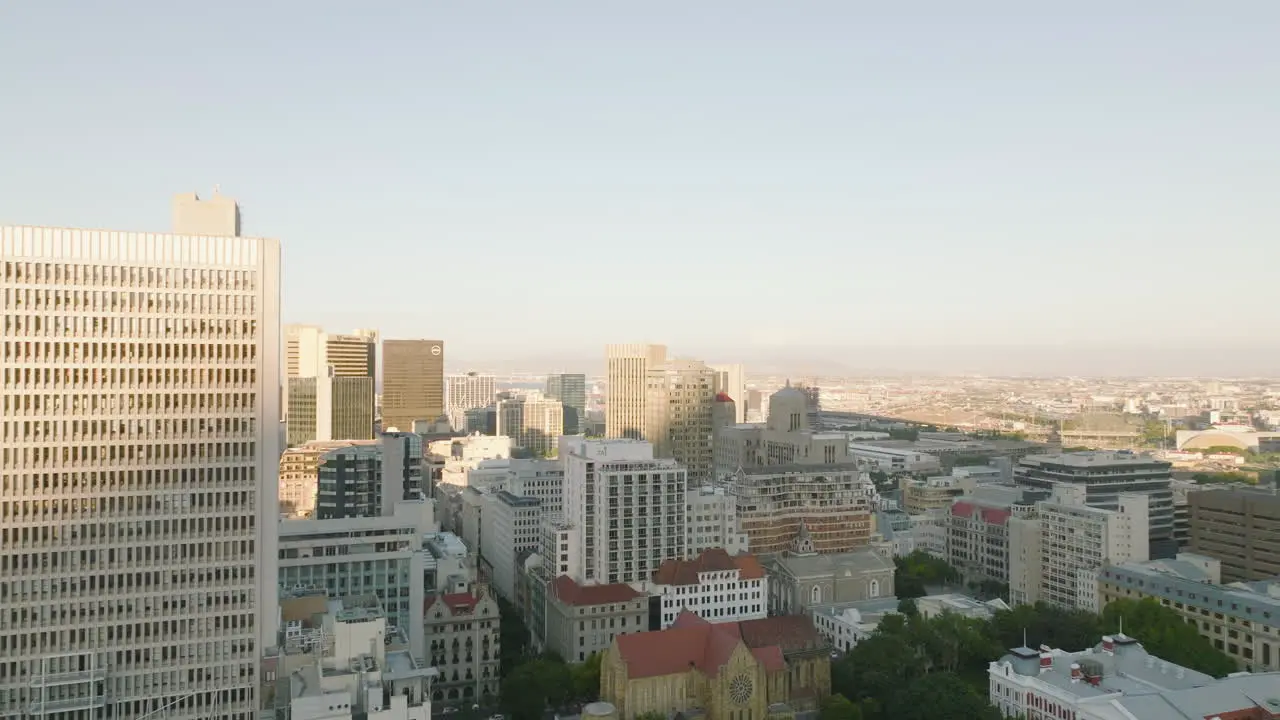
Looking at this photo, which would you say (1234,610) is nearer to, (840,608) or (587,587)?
(840,608)

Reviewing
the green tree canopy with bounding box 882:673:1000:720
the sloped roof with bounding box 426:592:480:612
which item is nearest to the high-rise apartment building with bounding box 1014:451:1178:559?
the green tree canopy with bounding box 882:673:1000:720

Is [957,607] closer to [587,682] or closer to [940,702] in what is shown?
[940,702]

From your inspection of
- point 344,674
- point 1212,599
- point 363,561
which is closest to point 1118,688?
point 1212,599

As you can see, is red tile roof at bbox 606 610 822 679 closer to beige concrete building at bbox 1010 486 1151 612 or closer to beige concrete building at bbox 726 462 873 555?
beige concrete building at bbox 726 462 873 555

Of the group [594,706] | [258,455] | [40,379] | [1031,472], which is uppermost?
[40,379]

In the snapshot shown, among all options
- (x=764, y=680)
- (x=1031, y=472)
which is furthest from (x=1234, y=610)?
(x=1031, y=472)

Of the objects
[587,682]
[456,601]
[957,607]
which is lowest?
[587,682]
